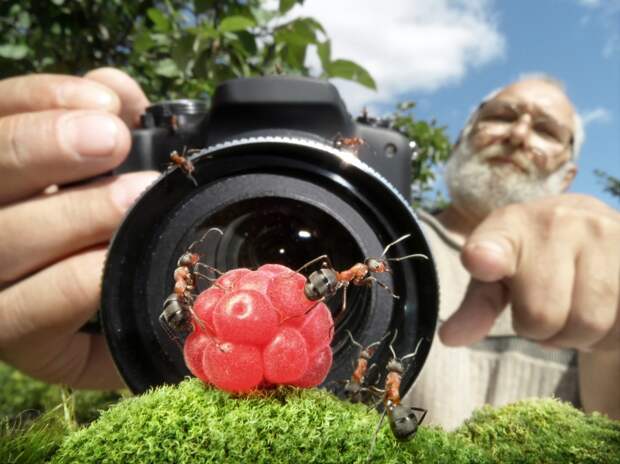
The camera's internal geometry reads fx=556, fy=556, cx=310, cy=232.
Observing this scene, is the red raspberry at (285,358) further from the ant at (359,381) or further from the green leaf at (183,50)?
the green leaf at (183,50)

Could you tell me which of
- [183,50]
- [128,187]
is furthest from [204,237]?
[183,50]

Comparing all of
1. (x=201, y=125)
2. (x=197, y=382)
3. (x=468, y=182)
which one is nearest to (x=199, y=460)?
(x=197, y=382)

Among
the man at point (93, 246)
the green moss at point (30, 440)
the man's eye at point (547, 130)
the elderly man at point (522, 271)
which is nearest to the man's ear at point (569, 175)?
the elderly man at point (522, 271)

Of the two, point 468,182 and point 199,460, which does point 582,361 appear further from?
point 199,460

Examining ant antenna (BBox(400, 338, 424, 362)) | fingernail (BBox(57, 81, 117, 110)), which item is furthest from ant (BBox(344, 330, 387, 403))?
fingernail (BBox(57, 81, 117, 110))

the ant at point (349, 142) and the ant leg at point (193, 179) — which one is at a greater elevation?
the ant at point (349, 142)
